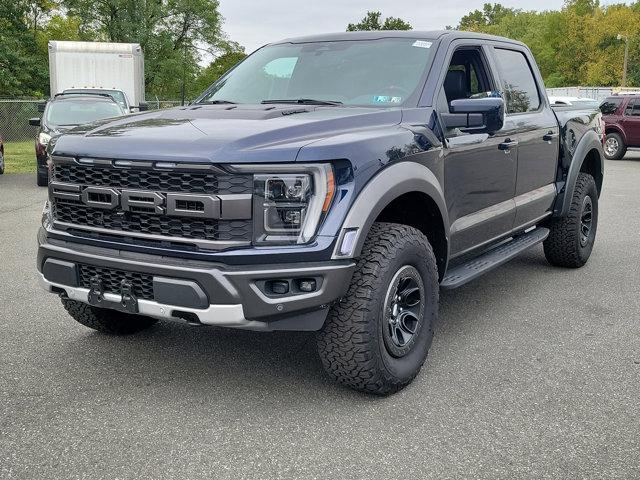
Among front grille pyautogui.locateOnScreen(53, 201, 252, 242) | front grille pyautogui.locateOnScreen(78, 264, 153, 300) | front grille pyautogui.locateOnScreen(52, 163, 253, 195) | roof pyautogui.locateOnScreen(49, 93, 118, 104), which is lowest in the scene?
front grille pyautogui.locateOnScreen(78, 264, 153, 300)

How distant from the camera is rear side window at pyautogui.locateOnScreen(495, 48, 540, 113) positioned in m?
5.02

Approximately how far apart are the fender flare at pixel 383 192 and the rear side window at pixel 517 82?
1553 millimetres

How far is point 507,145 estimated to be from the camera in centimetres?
470

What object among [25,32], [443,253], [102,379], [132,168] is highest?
[25,32]

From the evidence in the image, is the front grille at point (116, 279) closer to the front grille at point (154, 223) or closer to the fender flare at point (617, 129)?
the front grille at point (154, 223)

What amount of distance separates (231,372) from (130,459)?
100 centimetres

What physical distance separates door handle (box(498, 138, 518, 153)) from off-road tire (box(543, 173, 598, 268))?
4.64ft

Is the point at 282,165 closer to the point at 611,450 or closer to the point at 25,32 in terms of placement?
the point at 611,450

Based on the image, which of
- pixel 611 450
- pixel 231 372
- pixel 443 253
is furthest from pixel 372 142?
pixel 611 450

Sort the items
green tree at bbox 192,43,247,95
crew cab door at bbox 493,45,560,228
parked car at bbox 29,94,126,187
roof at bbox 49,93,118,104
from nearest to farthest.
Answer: crew cab door at bbox 493,45,560,228
parked car at bbox 29,94,126,187
roof at bbox 49,93,118,104
green tree at bbox 192,43,247,95

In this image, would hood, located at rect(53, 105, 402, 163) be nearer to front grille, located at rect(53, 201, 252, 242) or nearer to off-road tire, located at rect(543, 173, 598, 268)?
front grille, located at rect(53, 201, 252, 242)

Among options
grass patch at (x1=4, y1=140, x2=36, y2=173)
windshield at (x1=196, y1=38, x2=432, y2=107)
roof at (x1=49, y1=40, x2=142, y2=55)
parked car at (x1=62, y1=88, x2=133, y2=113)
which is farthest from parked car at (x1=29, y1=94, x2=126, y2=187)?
windshield at (x1=196, y1=38, x2=432, y2=107)

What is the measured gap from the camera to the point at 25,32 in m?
39.3

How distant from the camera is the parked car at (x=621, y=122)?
754 inches
